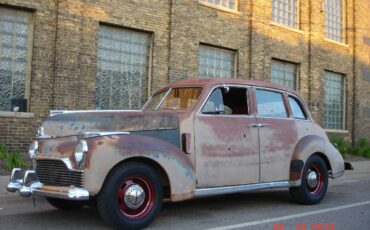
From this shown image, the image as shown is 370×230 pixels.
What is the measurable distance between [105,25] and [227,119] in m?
7.38

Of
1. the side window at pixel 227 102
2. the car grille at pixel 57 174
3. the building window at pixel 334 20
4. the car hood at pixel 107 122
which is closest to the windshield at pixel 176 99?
the side window at pixel 227 102

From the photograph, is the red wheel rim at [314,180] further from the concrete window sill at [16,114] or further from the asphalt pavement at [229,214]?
the concrete window sill at [16,114]

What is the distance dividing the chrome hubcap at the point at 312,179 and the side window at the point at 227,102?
1671mm

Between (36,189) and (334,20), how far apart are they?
18.9 metres

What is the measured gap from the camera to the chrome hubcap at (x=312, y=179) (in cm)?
825

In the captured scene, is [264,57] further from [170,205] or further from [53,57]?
[170,205]

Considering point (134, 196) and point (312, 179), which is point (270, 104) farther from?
point (134, 196)

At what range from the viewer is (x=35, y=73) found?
1212 centimetres

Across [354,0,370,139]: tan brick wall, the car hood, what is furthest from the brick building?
the car hood

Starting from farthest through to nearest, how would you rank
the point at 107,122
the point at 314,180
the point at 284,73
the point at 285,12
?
the point at 285,12 → the point at 284,73 → the point at 314,180 → the point at 107,122

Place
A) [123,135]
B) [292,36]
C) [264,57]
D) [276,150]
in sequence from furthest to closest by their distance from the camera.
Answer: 1. [292,36]
2. [264,57]
3. [276,150]
4. [123,135]

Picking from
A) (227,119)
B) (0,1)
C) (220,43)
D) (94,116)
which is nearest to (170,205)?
(227,119)

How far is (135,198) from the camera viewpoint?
233 inches

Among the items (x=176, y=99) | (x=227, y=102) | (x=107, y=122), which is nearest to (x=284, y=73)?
(x=227, y=102)
